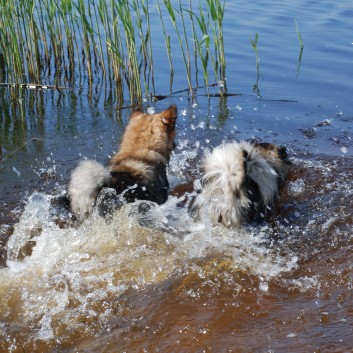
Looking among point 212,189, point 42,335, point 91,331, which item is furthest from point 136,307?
point 212,189

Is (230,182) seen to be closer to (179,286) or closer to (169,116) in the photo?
(179,286)

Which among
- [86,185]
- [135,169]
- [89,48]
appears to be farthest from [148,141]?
[89,48]

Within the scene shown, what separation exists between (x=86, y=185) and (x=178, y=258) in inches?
34.0

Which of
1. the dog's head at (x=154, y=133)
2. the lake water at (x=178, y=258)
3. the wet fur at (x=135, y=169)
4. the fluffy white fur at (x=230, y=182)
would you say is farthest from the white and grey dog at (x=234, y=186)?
the dog's head at (x=154, y=133)

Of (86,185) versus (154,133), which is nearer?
(86,185)

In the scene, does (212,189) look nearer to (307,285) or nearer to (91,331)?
(307,285)

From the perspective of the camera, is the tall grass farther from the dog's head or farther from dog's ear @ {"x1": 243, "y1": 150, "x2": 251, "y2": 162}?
dog's ear @ {"x1": 243, "y1": 150, "x2": 251, "y2": 162}

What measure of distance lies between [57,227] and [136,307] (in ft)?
4.16

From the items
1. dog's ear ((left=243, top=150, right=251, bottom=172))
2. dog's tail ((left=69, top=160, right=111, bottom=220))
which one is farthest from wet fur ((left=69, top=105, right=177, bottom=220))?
dog's ear ((left=243, top=150, right=251, bottom=172))

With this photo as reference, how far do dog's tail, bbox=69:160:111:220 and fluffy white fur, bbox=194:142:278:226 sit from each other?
77 centimetres

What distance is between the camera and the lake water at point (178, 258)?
368 centimetres

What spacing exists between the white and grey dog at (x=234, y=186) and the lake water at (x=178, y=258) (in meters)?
0.15

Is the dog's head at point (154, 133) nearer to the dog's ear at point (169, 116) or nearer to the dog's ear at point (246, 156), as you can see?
the dog's ear at point (169, 116)

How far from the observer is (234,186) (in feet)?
14.9
